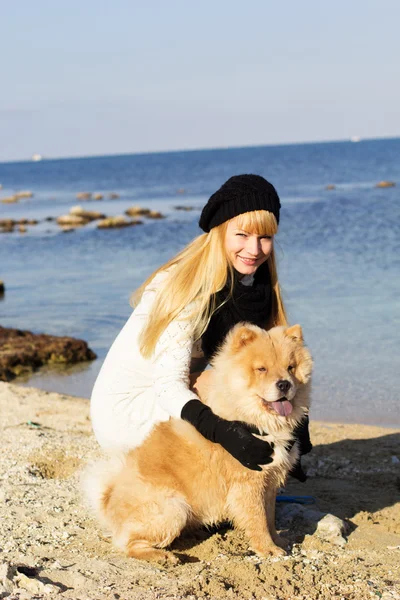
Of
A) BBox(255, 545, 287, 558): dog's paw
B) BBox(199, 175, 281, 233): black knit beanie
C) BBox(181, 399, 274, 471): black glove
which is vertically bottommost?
BBox(255, 545, 287, 558): dog's paw

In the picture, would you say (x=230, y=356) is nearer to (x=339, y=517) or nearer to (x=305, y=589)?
(x=305, y=589)

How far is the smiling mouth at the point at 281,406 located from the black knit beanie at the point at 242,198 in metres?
1.15

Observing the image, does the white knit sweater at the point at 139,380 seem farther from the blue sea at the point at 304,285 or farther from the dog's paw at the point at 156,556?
the blue sea at the point at 304,285

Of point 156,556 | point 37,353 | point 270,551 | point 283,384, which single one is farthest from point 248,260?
point 37,353

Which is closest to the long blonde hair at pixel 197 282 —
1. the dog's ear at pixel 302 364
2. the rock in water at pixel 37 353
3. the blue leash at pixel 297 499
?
the dog's ear at pixel 302 364

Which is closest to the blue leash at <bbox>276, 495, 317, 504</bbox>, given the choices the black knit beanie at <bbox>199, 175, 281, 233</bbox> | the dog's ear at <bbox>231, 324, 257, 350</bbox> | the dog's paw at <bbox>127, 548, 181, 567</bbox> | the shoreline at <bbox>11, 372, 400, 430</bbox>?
the dog's paw at <bbox>127, 548, 181, 567</bbox>

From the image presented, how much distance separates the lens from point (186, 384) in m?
4.28

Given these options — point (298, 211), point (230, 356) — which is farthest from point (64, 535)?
point (298, 211)

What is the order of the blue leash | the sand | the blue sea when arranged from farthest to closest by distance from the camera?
the blue sea
the blue leash
the sand

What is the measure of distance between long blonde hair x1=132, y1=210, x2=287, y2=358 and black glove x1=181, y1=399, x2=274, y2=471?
20.9 inches

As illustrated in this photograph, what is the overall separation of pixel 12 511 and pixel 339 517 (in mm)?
2172

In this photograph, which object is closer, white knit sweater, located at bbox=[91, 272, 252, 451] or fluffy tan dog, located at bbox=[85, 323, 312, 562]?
fluffy tan dog, located at bbox=[85, 323, 312, 562]

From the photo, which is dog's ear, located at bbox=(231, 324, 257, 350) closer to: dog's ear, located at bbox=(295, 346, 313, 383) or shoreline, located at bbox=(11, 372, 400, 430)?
dog's ear, located at bbox=(295, 346, 313, 383)

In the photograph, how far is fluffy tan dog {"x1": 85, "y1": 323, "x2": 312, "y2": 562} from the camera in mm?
3998
